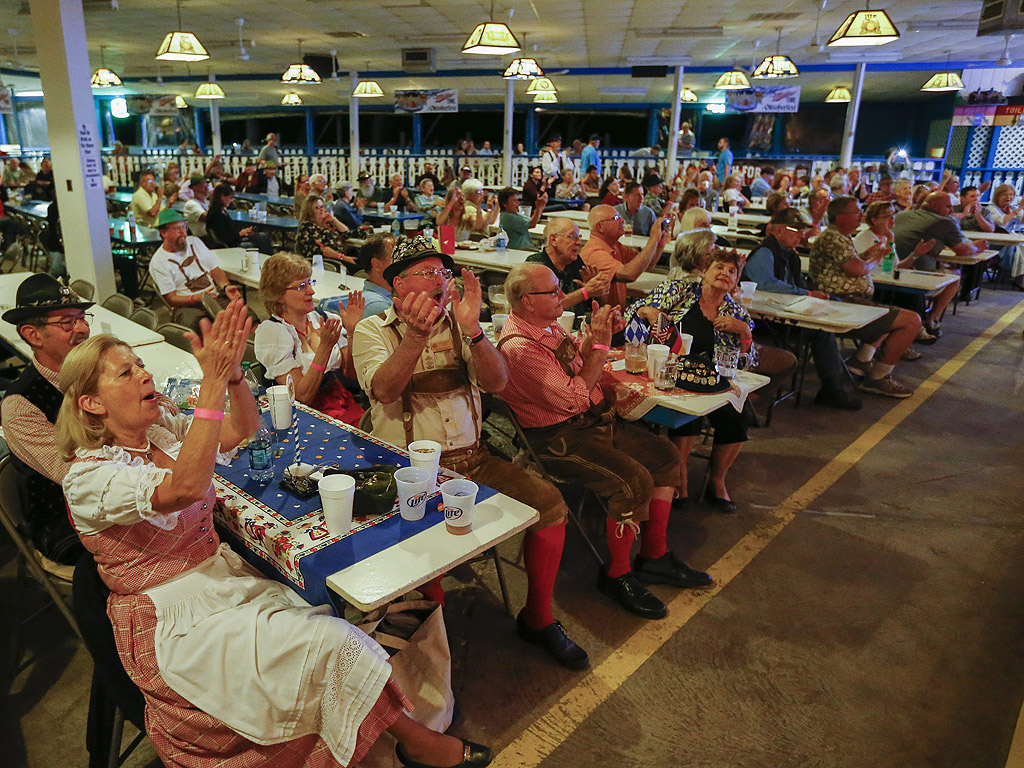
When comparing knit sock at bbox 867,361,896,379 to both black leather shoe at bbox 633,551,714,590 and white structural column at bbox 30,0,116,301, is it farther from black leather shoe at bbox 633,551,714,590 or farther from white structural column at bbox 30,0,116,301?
white structural column at bbox 30,0,116,301

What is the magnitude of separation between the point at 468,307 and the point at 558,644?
1.30 m

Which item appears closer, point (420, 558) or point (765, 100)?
point (420, 558)

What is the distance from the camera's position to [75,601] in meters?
1.80

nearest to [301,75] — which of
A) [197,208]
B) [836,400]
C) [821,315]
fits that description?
[197,208]

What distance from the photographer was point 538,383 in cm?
297

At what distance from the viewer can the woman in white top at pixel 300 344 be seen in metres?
3.08

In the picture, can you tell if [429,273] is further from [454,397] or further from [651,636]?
[651,636]

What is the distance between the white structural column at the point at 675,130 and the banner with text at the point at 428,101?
443 centimetres

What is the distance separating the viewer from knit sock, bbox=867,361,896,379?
570 centimetres

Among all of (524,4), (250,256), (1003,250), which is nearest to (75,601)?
(250,256)

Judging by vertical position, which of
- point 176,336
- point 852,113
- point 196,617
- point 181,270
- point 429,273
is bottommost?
point 196,617

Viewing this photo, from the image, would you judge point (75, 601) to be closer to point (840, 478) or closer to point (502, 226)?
point (840, 478)

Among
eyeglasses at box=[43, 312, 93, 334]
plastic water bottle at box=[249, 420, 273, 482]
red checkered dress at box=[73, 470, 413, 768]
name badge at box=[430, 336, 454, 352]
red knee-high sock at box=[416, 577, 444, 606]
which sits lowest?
red knee-high sock at box=[416, 577, 444, 606]

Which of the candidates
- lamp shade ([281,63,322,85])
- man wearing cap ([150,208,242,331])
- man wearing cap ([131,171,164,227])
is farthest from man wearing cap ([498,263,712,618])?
lamp shade ([281,63,322,85])
